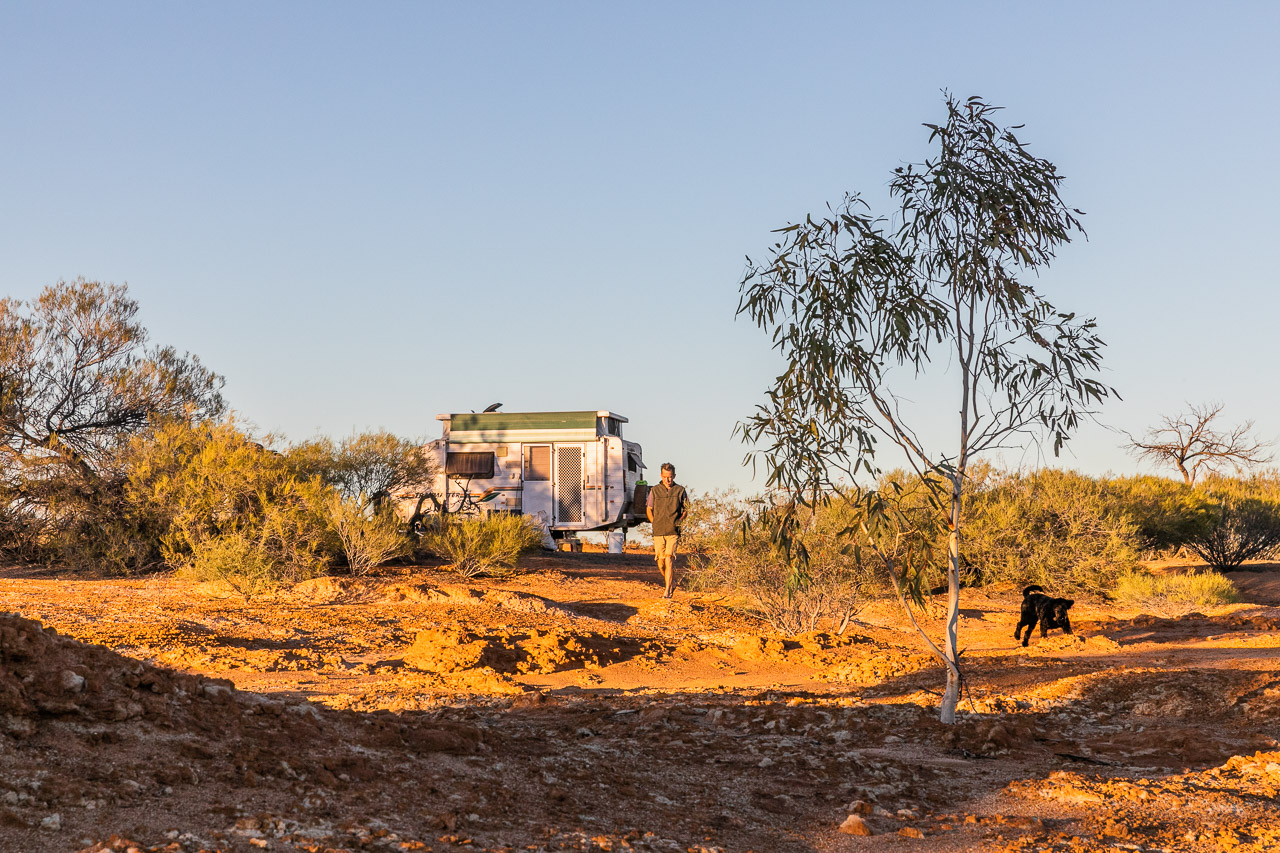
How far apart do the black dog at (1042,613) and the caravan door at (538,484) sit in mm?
12226

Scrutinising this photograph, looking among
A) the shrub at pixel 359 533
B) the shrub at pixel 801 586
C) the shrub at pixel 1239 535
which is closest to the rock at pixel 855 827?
the shrub at pixel 801 586

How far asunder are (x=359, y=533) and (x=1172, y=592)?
1176cm

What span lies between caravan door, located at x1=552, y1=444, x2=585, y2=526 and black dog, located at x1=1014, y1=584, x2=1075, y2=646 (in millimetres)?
12032

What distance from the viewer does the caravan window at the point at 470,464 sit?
21.8 m

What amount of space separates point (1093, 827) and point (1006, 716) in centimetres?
258

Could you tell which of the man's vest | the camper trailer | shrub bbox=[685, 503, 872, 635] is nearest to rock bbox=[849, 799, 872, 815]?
shrub bbox=[685, 503, 872, 635]

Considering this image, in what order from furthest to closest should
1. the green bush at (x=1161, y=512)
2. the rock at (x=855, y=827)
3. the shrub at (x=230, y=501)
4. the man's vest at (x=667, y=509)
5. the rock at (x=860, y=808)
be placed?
the green bush at (x=1161, y=512) < the shrub at (x=230, y=501) < the man's vest at (x=667, y=509) < the rock at (x=860, y=808) < the rock at (x=855, y=827)

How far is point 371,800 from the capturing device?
424cm

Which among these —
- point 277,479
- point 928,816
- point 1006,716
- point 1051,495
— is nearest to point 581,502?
point 277,479

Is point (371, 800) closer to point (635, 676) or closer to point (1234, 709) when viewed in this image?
point (635, 676)

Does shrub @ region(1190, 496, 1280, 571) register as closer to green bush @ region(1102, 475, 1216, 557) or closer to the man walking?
green bush @ region(1102, 475, 1216, 557)

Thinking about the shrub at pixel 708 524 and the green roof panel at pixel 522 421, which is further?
the green roof panel at pixel 522 421

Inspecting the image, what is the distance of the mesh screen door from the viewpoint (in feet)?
72.0

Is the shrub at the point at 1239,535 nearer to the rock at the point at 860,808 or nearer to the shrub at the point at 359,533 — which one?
the shrub at the point at 359,533
